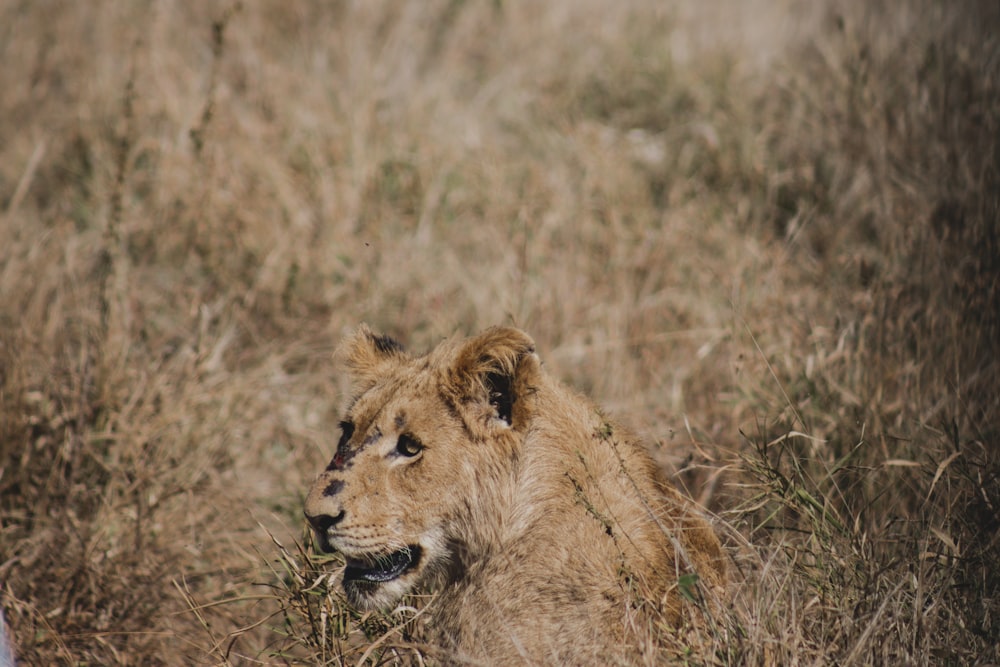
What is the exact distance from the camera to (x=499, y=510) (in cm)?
352

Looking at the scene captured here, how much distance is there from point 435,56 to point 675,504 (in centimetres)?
606

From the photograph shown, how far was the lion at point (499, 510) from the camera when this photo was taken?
332 centimetres

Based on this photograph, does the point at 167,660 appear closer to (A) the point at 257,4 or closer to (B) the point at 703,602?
(B) the point at 703,602

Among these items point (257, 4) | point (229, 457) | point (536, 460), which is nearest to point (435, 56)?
point (257, 4)

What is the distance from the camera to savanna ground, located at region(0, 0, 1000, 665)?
3822mm

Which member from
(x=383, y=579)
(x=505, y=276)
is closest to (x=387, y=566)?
(x=383, y=579)

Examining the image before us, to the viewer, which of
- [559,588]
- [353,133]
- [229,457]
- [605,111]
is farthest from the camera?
[605,111]

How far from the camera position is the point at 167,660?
4.02m

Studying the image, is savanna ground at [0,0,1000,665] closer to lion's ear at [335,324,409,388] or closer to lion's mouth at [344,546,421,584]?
lion's mouth at [344,546,421,584]

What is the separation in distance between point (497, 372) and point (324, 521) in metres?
0.77

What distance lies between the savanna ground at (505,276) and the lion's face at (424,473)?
0.32 metres

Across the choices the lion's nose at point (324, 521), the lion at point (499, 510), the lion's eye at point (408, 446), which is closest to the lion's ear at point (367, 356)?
the lion at point (499, 510)

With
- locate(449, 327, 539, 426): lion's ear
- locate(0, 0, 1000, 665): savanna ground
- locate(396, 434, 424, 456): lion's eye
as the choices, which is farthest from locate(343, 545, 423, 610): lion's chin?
locate(449, 327, 539, 426): lion's ear

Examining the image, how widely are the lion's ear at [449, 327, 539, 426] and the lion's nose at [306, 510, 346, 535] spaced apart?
57 centimetres
